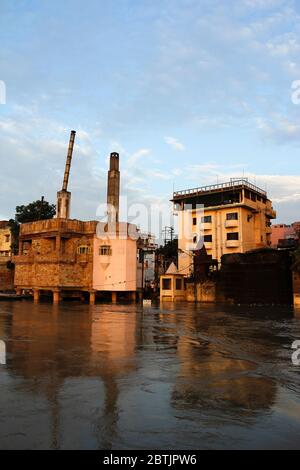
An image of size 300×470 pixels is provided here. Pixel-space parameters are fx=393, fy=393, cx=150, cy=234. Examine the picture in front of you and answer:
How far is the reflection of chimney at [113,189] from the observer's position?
5744cm

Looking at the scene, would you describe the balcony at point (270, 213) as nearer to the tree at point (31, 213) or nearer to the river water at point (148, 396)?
the tree at point (31, 213)

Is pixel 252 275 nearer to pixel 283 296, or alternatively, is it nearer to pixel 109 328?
pixel 283 296

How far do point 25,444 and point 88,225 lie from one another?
150 feet

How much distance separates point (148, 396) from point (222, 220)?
5505cm

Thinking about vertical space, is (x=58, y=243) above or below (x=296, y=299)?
above

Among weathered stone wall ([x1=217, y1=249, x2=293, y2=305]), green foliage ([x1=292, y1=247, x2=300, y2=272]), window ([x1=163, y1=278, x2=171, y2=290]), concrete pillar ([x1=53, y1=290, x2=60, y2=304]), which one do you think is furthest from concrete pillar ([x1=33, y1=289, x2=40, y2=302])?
green foliage ([x1=292, y1=247, x2=300, y2=272])

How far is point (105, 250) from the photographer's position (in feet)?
159

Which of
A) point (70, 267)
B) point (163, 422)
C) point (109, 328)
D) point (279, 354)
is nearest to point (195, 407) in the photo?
point (163, 422)

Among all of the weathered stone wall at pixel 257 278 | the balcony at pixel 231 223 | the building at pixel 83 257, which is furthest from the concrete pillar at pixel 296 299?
the balcony at pixel 231 223

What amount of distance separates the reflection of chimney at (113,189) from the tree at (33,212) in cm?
1200

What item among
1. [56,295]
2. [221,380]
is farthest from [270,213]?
[221,380]

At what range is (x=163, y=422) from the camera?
5574 mm

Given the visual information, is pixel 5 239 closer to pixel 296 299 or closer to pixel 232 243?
pixel 232 243

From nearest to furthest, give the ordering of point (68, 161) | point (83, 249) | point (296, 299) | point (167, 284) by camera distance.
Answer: point (296, 299)
point (83, 249)
point (167, 284)
point (68, 161)
